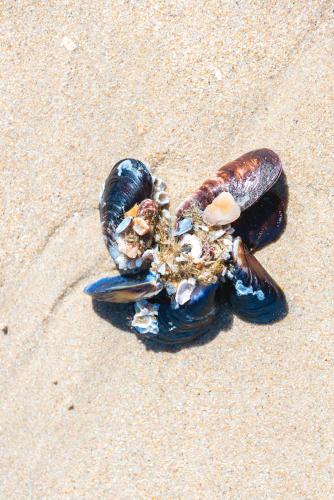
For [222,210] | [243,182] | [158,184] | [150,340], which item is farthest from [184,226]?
[150,340]

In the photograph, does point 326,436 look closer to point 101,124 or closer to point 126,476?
point 126,476

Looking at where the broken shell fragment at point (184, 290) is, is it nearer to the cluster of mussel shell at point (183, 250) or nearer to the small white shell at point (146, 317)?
the cluster of mussel shell at point (183, 250)

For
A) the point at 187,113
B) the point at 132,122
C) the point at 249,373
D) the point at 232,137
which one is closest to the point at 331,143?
the point at 232,137

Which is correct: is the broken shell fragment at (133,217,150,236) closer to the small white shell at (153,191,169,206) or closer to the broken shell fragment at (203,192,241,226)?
the small white shell at (153,191,169,206)

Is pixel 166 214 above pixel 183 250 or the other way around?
above

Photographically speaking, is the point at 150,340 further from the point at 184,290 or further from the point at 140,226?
the point at 140,226

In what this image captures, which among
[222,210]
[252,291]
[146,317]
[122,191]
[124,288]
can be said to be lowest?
[146,317]

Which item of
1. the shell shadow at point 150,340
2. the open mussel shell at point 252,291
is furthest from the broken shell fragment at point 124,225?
the open mussel shell at point 252,291
